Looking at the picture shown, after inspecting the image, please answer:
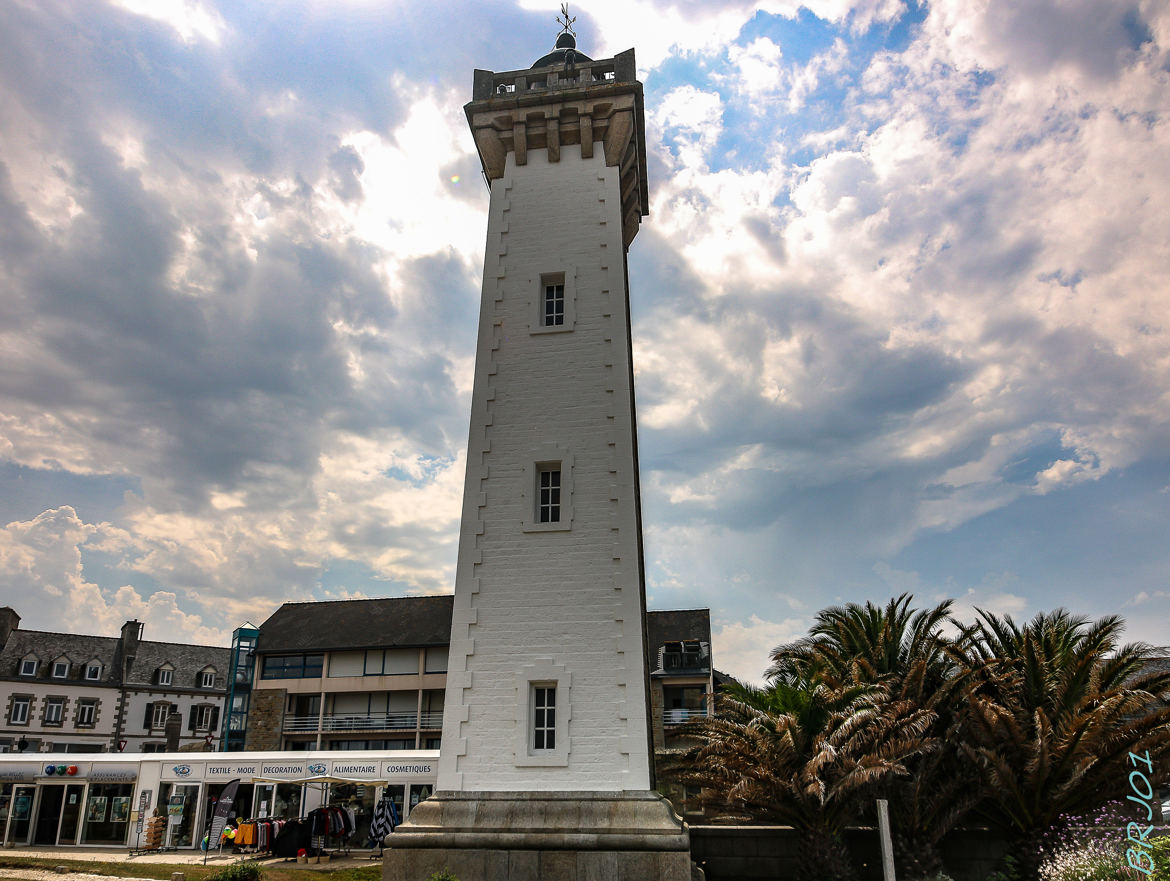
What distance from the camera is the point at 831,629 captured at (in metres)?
23.5

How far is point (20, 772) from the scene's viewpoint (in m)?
32.1

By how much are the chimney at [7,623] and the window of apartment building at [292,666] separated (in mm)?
20943

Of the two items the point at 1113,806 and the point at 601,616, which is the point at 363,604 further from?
the point at 1113,806

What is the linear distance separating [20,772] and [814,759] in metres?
31.7

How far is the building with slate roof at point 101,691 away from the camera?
54.9 metres

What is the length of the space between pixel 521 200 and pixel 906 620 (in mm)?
15180

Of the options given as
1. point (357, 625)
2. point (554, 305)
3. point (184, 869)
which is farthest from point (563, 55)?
point (357, 625)

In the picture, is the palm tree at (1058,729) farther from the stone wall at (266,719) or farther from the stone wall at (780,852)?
the stone wall at (266,719)

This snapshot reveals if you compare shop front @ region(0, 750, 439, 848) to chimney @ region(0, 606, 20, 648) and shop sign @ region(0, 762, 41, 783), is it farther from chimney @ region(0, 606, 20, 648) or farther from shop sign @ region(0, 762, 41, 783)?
chimney @ region(0, 606, 20, 648)

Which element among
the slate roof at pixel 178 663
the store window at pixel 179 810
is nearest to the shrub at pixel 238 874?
the store window at pixel 179 810

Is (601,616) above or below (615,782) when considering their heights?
above

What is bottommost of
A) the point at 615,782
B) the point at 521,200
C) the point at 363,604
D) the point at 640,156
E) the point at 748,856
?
the point at 748,856

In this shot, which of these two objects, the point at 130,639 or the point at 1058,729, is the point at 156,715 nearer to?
the point at 130,639

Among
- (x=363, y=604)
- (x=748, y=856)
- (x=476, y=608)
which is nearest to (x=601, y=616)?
(x=476, y=608)
